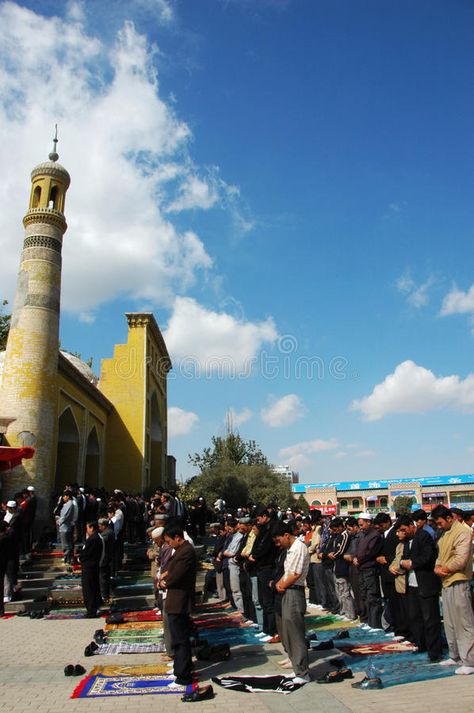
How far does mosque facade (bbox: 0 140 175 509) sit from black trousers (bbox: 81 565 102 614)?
7.15 m

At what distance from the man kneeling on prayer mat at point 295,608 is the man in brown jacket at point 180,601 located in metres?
0.97

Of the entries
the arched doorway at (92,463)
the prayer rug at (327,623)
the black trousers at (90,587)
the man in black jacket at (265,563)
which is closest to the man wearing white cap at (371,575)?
the prayer rug at (327,623)

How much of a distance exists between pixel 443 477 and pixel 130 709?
2807 inches

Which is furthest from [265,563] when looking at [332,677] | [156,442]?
[156,442]

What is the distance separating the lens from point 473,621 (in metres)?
5.74

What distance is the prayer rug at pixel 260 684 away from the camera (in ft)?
17.4

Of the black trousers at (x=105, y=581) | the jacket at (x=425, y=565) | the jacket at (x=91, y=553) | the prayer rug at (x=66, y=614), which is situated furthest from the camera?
the black trousers at (x=105, y=581)

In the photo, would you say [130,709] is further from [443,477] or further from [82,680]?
[443,477]

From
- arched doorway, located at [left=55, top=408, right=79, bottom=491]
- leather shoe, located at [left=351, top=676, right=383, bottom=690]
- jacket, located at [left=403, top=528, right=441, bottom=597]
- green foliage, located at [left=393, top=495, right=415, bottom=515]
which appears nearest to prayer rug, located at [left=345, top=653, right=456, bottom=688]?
leather shoe, located at [left=351, top=676, right=383, bottom=690]

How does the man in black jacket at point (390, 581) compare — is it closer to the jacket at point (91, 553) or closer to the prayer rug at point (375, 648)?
the prayer rug at point (375, 648)

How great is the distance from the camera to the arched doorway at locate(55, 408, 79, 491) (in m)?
23.6

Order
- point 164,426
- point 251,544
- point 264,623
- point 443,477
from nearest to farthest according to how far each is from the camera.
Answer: point 264,623 → point 251,544 → point 164,426 → point 443,477

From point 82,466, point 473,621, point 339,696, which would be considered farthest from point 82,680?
Result: point 82,466

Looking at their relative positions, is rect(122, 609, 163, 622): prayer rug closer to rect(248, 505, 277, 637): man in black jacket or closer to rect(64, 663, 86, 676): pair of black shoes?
rect(248, 505, 277, 637): man in black jacket
